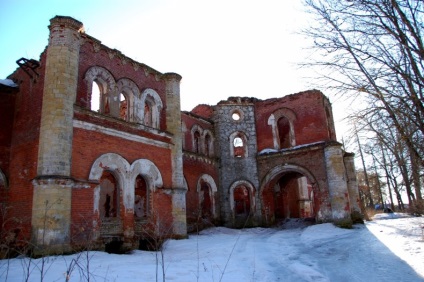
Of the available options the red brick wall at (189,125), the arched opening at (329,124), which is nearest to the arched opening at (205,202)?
the red brick wall at (189,125)

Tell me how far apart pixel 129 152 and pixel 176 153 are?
2.56m

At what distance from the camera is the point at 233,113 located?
20516mm

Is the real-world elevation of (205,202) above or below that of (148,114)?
below

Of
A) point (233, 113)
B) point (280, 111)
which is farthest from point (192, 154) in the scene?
point (280, 111)

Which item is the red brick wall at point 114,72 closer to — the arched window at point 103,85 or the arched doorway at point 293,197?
the arched window at point 103,85

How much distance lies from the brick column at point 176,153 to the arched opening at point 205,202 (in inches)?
172

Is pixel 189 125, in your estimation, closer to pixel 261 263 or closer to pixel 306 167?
pixel 306 167

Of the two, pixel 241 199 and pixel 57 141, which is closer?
pixel 57 141

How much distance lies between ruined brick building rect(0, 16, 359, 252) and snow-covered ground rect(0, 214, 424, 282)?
0.93 meters

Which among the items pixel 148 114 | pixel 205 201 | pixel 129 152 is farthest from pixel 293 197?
pixel 129 152

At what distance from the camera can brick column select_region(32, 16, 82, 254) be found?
350 inches

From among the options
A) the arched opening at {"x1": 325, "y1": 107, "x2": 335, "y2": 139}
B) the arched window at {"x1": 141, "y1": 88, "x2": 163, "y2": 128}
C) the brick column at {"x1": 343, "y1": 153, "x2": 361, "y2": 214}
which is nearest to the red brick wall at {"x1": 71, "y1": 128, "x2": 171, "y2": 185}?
the arched window at {"x1": 141, "y1": 88, "x2": 163, "y2": 128}

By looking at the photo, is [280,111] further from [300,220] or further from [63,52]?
[63,52]

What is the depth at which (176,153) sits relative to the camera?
13992 mm
